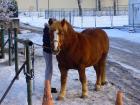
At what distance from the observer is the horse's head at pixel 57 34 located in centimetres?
980

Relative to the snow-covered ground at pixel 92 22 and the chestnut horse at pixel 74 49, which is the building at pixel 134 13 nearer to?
the snow-covered ground at pixel 92 22

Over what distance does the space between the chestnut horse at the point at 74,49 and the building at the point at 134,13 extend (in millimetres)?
31151

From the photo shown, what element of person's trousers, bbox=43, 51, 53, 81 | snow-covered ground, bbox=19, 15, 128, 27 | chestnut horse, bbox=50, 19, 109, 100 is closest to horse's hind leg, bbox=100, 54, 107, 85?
chestnut horse, bbox=50, 19, 109, 100

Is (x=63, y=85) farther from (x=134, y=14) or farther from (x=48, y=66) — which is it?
(x=134, y=14)

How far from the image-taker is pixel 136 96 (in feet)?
37.9

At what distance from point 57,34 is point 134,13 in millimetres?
34527

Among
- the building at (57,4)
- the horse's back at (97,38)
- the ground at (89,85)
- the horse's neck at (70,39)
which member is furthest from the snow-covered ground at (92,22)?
the horse's neck at (70,39)

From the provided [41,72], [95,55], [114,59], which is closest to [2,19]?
[114,59]

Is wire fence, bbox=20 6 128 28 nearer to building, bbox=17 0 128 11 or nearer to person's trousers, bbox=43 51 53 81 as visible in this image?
building, bbox=17 0 128 11

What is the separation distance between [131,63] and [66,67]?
306 inches

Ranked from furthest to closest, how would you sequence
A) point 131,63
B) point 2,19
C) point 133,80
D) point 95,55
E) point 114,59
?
point 2,19 < point 114,59 < point 131,63 < point 133,80 < point 95,55

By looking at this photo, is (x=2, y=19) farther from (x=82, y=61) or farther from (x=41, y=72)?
(x=82, y=61)

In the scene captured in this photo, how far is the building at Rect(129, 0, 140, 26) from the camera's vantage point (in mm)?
42969

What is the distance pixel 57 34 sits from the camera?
9852mm
